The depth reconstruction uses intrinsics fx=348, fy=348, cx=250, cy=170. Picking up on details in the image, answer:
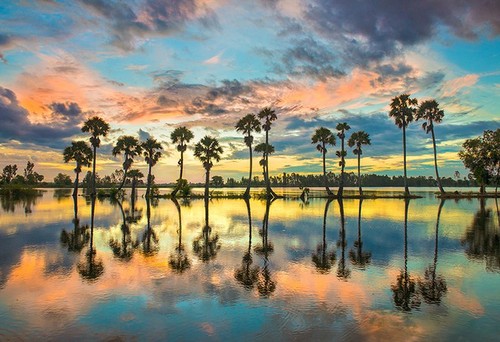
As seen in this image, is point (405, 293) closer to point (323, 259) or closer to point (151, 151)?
point (323, 259)

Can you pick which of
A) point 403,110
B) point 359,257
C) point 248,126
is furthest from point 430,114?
point 359,257

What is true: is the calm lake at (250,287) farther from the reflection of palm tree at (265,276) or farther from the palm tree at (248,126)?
the palm tree at (248,126)

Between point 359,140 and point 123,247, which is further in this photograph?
point 359,140

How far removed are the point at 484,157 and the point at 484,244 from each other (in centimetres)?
7250

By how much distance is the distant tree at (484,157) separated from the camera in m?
78.3

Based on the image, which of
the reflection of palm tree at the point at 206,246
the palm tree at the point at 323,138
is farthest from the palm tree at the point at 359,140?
the reflection of palm tree at the point at 206,246

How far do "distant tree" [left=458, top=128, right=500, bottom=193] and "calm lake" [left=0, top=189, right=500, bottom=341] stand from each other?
222ft

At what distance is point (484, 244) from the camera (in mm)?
19656

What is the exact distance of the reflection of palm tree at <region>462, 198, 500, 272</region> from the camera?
15.8m

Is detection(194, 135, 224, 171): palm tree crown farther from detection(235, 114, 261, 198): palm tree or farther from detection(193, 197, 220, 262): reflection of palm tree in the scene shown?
detection(193, 197, 220, 262): reflection of palm tree

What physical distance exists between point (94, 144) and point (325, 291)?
7850 centimetres

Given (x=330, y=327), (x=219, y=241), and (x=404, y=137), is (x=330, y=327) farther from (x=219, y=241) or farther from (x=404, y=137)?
(x=404, y=137)

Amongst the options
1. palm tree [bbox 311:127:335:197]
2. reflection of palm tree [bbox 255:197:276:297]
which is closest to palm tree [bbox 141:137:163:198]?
palm tree [bbox 311:127:335:197]

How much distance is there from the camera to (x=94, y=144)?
79.2 metres
